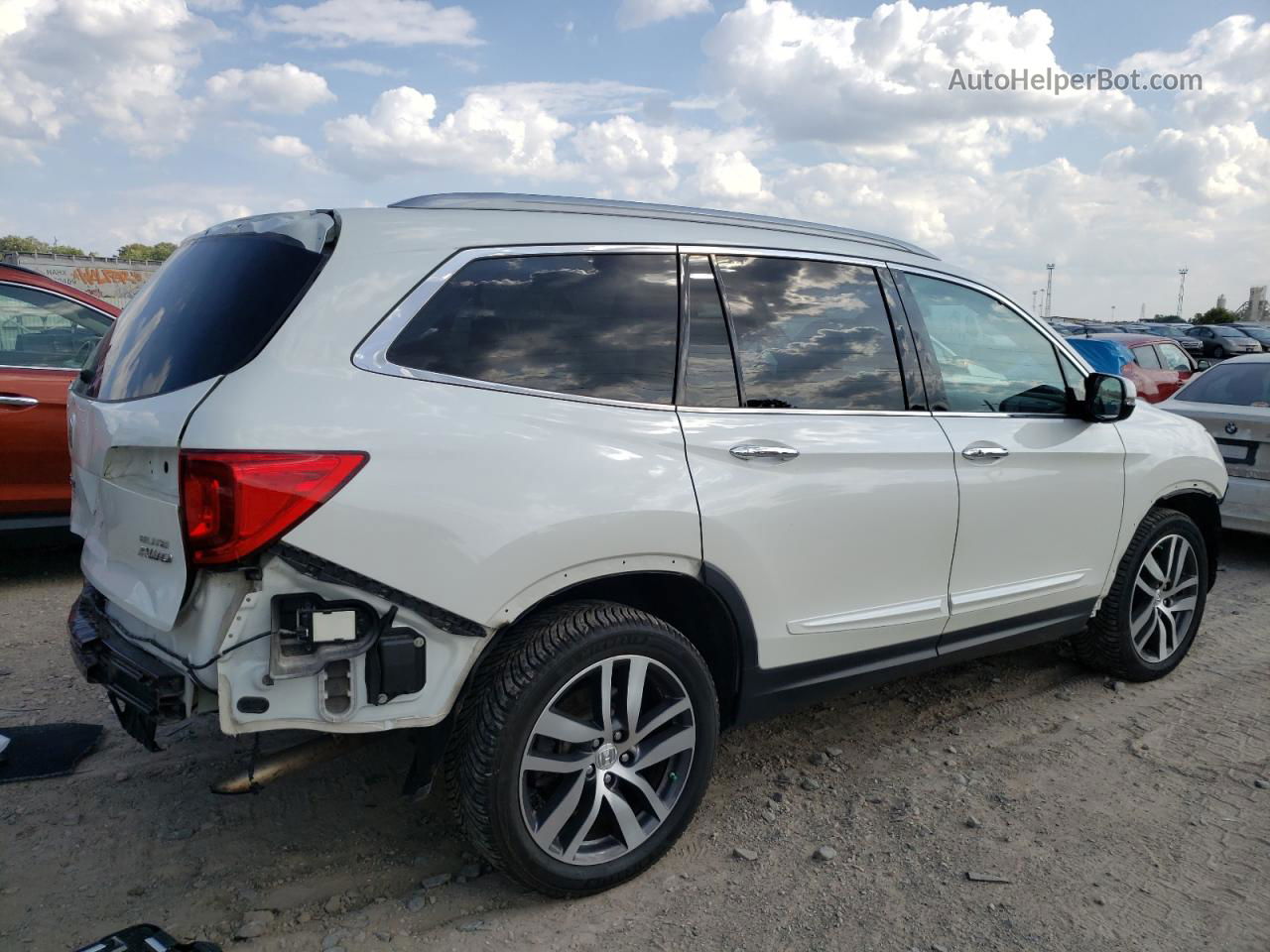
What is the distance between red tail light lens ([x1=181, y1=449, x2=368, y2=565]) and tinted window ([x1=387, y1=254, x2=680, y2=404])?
0.38m

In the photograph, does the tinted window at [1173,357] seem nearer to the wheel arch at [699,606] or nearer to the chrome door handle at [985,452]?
the chrome door handle at [985,452]

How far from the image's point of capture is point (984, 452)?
3641 millimetres

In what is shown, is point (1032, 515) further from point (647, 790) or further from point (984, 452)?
point (647, 790)

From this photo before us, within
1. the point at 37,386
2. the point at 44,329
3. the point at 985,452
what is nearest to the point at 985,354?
the point at 985,452

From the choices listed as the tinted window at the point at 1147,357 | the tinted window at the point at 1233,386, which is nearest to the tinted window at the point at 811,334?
the tinted window at the point at 1233,386

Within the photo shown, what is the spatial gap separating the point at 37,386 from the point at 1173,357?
53.0ft

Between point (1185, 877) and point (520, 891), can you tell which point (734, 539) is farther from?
point (1185, 877)

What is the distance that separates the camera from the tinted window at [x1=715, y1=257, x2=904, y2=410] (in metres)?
3.17

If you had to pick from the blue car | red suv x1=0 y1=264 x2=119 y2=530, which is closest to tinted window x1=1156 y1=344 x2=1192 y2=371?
the blue car

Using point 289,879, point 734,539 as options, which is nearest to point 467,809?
point 289,879

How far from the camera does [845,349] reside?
3.41m

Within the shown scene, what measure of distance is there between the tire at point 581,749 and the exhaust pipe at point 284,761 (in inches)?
11.8

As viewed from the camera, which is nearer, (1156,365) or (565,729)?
(565,729)

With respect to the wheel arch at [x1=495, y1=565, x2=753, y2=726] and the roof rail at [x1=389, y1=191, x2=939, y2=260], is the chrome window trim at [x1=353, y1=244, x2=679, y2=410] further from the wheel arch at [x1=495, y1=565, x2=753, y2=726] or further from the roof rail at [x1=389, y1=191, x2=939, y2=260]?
the wheel arch at [x1=495, y1=565, x2=753, y2=726]
